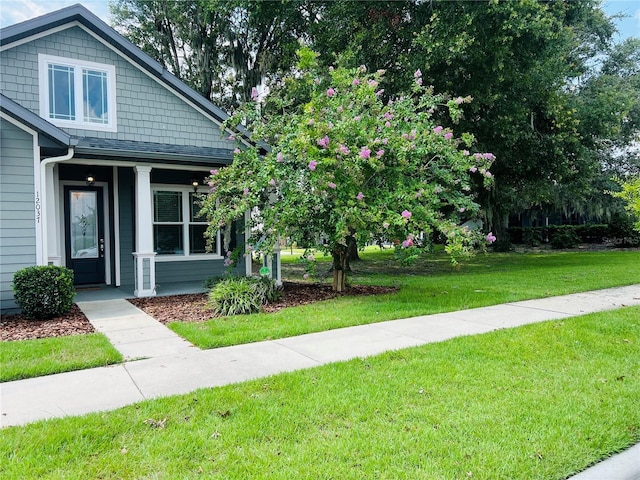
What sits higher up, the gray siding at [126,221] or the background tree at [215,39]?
the background tree at [215,39]

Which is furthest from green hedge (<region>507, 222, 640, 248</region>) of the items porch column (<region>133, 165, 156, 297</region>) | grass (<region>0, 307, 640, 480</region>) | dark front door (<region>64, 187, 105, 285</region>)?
dark front door (<region>64, 187, 105, 285</region>)

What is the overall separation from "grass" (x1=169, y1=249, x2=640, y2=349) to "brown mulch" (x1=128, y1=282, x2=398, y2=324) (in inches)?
18.2

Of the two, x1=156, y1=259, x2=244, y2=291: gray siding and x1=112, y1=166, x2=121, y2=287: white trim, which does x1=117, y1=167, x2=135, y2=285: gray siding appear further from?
A: x1=156, y1=259, x2=244, y2=291: gray siding

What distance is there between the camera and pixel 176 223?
10711mm

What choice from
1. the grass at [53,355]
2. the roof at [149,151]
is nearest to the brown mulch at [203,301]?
the grass at [53,355]

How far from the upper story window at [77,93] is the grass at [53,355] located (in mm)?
5227

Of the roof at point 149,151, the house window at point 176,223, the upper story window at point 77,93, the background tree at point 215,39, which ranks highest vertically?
the background tree at point 215,39

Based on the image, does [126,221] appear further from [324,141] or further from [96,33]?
[324,141]

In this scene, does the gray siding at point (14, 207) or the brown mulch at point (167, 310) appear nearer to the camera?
the brown mulch at point (167, 310)

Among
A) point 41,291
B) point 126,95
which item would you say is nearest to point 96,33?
point 126,95

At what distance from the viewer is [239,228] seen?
1072cm

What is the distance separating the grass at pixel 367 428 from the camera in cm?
263

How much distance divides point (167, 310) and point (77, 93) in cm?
504

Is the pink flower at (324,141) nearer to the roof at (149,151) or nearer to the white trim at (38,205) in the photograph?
the roof at (149,151)
